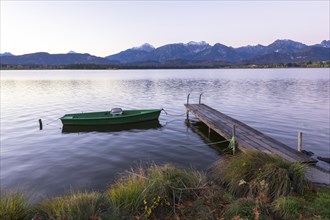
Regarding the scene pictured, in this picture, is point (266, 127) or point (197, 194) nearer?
point (197, 194)

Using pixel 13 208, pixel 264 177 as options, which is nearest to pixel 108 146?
pixel 13 208

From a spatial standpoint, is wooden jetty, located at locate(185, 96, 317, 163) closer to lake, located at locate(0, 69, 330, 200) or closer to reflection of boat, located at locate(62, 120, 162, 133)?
lake, located at locate(0, 69, 330, 200)

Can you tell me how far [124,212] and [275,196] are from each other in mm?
4772

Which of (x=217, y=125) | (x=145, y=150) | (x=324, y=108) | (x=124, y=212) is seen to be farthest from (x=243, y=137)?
(x=324, y=108)

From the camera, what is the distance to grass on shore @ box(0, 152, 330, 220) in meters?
6.98

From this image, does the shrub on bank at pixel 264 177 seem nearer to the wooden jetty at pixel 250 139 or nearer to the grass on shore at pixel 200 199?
the grass on shore at pixel 200 199

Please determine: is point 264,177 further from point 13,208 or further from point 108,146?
point 108,146

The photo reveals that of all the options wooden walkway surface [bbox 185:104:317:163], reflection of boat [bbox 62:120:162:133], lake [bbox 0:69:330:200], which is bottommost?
lake [bbox 0:69:330:200]

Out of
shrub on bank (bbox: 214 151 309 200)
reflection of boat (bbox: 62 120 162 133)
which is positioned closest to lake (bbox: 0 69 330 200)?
reflection of boat (bbox: 62 120 162 133)

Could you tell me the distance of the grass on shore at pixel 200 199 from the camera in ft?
22.9

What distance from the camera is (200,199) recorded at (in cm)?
815

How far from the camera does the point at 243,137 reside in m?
15.8

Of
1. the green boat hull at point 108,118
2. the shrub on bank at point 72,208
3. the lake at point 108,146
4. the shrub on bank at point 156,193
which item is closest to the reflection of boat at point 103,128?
the lake at point 108,146

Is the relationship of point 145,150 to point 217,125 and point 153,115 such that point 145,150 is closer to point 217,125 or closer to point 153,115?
point 217,125
